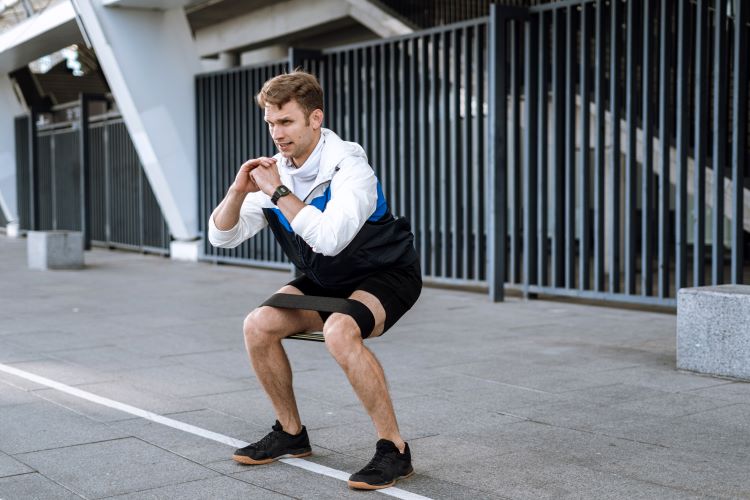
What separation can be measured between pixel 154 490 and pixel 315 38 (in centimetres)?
2261

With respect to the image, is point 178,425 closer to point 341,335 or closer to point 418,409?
point 418,409

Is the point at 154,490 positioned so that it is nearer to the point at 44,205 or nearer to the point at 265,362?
the point at 265,362

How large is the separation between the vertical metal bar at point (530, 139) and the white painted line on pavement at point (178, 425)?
5949mm

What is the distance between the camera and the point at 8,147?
26422 mm

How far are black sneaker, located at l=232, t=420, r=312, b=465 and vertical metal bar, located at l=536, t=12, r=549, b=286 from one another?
6.51 m

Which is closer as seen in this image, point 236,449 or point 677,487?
point 677,487

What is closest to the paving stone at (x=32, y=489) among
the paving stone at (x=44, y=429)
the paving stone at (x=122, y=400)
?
the paving stone at (x=44, y=429)

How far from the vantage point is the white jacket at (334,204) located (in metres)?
3.99

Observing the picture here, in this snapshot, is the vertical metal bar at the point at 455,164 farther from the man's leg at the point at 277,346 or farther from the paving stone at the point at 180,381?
the man's leg at the point at 277,346

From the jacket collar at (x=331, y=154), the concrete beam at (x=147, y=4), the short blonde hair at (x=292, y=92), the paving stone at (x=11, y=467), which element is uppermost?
the concrete beam at (x=147, y=4)

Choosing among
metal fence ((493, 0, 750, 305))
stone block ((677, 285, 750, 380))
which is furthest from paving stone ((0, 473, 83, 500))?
metal fence ((493, 0, 750, 305))

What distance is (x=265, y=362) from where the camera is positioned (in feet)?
14.9

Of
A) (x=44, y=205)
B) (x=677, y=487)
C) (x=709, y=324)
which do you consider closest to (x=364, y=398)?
(x=677, y=487)

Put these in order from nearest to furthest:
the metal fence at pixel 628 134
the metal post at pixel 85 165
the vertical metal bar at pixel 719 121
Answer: the vertical metal bar at pixel 719 121 < the metal fence at pixel 628 134 < the metal post at pixel 85 165
